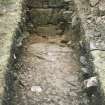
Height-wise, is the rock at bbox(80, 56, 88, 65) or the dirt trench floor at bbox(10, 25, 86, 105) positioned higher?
the rock at bbox(80, 56, 88, 65)

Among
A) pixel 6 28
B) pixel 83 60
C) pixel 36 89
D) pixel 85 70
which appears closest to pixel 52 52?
pixel 83 60

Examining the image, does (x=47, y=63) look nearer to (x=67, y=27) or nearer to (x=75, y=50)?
(x=75, y=50)

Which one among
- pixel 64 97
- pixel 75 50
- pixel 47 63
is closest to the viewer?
pixel 64 97

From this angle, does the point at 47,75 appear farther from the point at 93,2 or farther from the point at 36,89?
the point at 93,2

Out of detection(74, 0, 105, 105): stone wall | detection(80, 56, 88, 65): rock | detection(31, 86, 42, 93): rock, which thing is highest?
detection(74, 0, 105, 105): stone wall

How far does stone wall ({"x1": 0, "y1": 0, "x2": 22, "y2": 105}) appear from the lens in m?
4.64

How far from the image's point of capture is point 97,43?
5.45 m

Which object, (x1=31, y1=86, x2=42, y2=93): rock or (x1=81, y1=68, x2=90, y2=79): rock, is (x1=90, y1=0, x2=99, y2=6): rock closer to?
(x1=81, y1=68, x2=90, y2=79): rock

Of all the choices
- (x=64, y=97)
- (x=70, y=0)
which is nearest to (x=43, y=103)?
(x=64, y=97)

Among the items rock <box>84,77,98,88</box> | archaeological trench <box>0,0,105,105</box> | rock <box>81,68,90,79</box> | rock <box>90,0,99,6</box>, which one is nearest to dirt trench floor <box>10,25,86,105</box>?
archaeological trench <box>0,0,105,105</box>

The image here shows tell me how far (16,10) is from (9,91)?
2.26 m

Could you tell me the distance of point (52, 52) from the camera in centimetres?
621

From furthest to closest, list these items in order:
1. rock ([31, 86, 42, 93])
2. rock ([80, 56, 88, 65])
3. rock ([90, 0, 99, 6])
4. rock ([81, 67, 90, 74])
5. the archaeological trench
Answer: rock ([90, 0, 99, 6]) < rock ([80, 56, 88, 65]) < rock ([81, 67, 90, 74]) < rock ([31, 86, 42, 93]) < the archaeological trench

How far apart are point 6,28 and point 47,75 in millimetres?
1127
